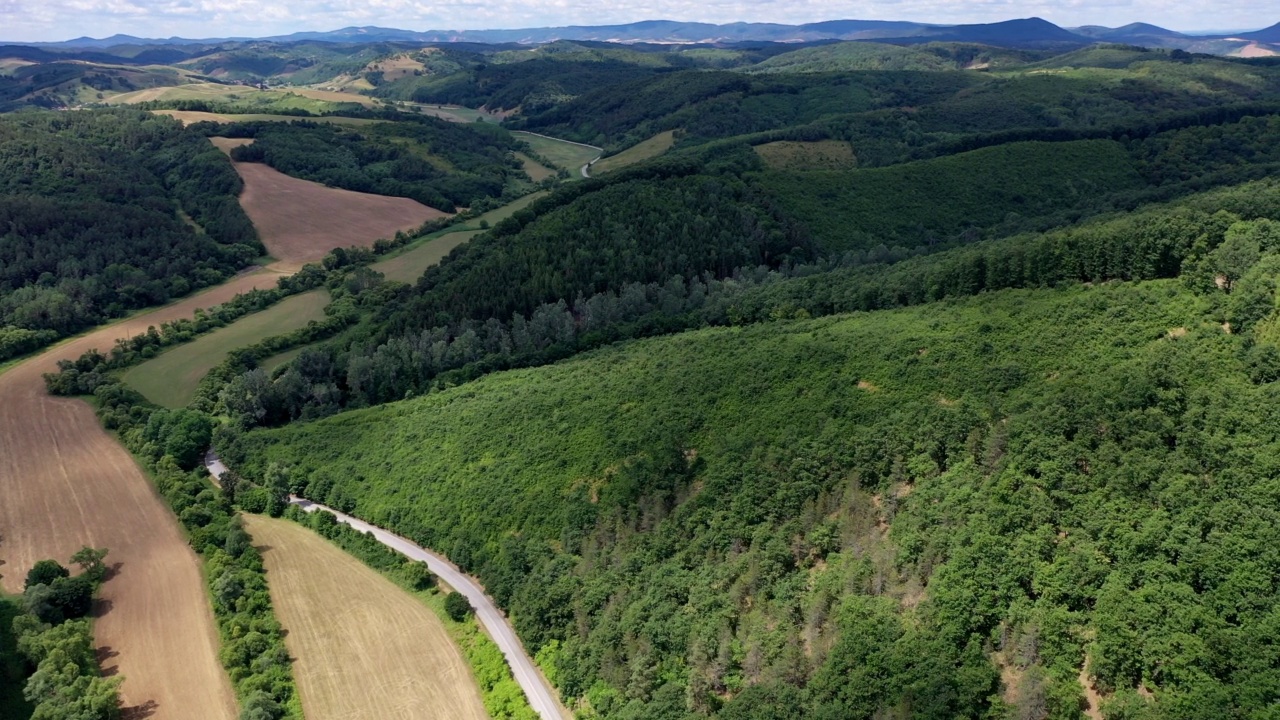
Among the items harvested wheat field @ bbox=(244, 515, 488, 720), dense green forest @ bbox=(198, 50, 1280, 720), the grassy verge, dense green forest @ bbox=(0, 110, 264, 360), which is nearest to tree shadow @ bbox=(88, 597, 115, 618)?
harvested wheat field @ bbox=(244, 515, 488, 720)

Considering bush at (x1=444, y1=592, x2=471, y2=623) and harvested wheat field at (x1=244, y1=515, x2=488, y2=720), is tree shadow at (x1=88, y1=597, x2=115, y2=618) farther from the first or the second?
bush at (x1=444, y1=592, x2=471, y2=623)

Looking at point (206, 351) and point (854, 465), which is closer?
point (854, 465)

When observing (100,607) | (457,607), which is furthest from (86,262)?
(457,607)

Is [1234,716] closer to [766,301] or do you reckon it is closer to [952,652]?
[952,652]

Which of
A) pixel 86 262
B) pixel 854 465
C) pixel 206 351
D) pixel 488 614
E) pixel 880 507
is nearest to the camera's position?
pixel 880 507

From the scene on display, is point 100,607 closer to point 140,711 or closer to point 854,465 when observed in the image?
point 140,711

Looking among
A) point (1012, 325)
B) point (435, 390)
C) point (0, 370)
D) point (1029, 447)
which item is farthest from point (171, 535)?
point (1012, 325)
